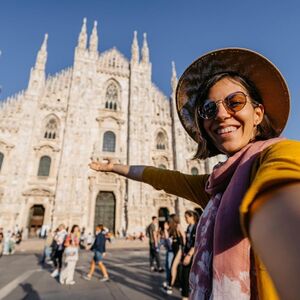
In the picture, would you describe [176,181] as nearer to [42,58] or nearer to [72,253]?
[72,253]

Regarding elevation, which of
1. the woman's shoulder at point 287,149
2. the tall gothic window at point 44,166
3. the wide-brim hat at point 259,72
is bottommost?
the woman's shoulder at point 287,149

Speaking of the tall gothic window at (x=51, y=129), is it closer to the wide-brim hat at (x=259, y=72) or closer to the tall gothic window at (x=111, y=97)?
the tall gothic window at (x=111, y=97)

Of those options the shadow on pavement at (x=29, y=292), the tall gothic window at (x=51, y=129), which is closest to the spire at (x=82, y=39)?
the tall gothic window at (x=51, y=129)

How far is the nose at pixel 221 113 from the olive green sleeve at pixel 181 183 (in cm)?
43

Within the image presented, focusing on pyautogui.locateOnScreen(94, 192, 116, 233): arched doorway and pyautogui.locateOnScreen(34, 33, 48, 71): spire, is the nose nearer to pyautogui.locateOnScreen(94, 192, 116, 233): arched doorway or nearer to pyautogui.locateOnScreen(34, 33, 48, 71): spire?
pyautogui.locateOnScreen(94, 192, 116, 233): arched doorway

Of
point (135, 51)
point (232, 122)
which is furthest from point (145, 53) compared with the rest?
point (232, 122)

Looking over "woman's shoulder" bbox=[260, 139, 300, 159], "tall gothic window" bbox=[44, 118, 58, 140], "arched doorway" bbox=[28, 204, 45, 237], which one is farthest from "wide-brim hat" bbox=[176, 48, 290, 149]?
"tall gothic window" bbox=[44, 118, 58, 140]

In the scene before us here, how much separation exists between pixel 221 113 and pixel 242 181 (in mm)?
404

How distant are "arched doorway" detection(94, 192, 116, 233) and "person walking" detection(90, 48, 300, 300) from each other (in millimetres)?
16436

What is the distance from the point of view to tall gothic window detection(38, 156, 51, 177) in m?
16.0

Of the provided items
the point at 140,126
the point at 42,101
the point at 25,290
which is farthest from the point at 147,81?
the point at 25,290

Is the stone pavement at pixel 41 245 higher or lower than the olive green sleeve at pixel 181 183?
lower

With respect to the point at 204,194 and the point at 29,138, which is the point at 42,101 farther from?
the point at 204,194

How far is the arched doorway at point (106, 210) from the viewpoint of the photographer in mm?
16672
